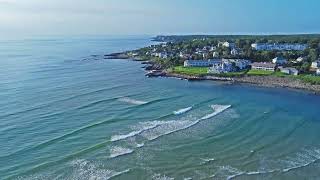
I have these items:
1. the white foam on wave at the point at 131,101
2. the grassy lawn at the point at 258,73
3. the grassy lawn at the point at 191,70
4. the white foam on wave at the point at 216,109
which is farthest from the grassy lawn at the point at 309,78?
the white foam on wave at the point at 131,101

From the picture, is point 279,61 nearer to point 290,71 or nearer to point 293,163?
point 290,71

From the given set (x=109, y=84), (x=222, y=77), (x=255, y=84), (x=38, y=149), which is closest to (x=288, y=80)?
(x=255, y=84)

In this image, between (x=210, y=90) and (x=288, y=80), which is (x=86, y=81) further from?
(x=288, y=80)

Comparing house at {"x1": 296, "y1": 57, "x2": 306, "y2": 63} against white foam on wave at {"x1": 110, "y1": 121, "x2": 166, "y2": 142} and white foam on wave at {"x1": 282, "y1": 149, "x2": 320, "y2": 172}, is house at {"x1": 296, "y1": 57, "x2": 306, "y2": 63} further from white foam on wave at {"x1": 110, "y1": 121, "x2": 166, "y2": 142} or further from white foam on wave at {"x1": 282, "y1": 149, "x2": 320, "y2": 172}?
white foam on wave at {"x1": 282, "y1": 149, "x2": 320, "y2": 172}

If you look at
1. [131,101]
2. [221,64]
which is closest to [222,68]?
[221,64]

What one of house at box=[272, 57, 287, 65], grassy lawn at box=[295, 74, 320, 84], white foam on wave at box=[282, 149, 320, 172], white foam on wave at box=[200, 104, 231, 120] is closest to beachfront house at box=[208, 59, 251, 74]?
house at box=[272, 57, 287, 65]
